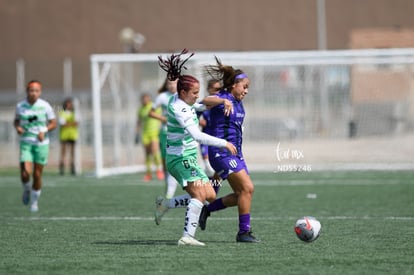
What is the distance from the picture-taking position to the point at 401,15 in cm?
5122

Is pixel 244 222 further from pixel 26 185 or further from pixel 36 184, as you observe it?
pixel 26 185

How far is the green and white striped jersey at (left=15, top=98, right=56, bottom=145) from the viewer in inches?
614

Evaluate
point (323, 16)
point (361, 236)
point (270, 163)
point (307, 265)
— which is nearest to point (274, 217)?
point (361, 236)

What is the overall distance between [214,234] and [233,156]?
1388 millimetres

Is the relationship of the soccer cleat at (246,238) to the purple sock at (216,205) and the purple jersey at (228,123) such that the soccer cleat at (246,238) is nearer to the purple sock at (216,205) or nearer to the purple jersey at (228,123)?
the purple sock at (216,205)

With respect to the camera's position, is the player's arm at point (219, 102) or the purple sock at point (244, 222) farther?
the purple sock at point (244, 222)

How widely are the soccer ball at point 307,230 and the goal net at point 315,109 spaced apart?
15.1 meters

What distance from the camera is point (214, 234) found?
11805 millimetres

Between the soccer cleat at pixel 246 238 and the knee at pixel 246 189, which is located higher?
the knee at pixel 246 189

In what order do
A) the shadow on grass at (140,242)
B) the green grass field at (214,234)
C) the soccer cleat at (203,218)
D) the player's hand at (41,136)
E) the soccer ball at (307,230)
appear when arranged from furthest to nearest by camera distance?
the player's hand at (41,136), the soccer cleat at (203,218), the shadow on grass at (140,242), the soccer ball at (307,230), the green grass field at (214,234)

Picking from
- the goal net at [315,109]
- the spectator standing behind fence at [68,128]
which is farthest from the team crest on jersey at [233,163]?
the spectator standing behind fence at [68,128]

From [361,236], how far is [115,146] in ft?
57.9

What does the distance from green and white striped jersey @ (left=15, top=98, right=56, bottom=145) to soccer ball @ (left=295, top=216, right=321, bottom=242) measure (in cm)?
631

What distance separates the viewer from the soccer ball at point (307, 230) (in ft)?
34.6
